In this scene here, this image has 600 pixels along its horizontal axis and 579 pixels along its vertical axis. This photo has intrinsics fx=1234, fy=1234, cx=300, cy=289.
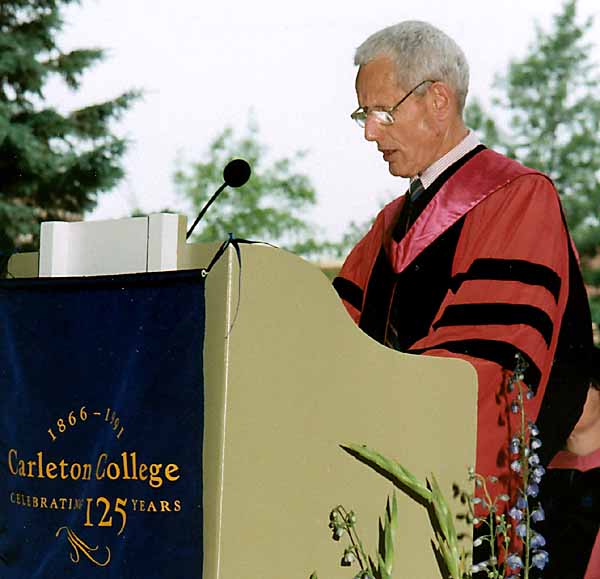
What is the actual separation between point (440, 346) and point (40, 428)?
3.55 ft

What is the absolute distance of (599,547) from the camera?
4309 millimetres

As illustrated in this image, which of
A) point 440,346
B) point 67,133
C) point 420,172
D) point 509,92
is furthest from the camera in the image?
point 509,92

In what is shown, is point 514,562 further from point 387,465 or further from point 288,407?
point 288,407

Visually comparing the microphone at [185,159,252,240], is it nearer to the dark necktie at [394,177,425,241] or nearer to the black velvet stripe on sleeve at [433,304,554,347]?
the black velvet stripe on sleeve at [433,304,554,347]

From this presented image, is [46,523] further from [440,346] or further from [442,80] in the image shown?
[442,80]

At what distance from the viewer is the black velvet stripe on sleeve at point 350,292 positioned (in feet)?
13.1

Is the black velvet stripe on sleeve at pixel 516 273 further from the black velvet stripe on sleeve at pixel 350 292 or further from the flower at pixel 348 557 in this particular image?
the flower at pixel 348 557

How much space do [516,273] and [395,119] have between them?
58 centimetres

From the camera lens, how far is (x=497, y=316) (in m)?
3.26

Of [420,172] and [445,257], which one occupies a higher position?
[420,172]

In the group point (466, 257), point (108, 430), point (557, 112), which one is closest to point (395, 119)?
point (466, 257)

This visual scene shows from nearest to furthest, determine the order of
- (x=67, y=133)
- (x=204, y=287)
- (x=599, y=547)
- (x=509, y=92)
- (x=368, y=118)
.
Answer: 1. (x=204, y=287)
2. (x=368, y=118)
3. (x=599, y=547)
4. (x=67, y=133)
5. (x=509, y=92)

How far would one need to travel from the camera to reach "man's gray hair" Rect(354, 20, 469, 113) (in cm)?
350

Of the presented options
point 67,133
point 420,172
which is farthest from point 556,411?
point 67,133
